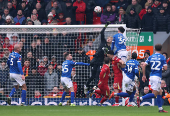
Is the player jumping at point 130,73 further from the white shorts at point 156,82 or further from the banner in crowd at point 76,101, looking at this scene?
the white shorts at point 156,82

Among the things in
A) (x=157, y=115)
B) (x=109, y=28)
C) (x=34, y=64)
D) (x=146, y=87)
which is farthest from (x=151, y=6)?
(x=157, y=115)

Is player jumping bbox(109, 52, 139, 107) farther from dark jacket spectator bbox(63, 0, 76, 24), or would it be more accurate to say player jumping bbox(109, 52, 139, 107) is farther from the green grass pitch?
dark jacket spectator bbox(63, 0, 76, 24)

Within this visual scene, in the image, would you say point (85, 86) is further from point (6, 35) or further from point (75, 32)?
point (6, 35)

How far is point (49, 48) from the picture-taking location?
1770 cm

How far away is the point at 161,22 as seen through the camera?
59.9ft

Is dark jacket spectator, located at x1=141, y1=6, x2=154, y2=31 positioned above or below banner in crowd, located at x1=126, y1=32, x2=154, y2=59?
above

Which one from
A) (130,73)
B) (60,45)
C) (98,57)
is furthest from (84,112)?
(60,45)

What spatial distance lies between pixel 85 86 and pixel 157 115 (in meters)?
5.69

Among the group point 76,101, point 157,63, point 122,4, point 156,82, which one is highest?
point 122,4

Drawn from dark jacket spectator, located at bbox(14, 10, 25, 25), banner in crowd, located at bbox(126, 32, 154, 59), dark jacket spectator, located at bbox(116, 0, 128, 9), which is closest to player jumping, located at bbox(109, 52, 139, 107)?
banner in crowd, located at bbox(126, 32, 154, 59)

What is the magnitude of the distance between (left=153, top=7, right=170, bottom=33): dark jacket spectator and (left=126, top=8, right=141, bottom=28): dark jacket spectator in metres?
0.70

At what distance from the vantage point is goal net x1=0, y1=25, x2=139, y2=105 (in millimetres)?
17062

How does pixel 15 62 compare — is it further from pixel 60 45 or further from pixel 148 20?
pixel 148 20

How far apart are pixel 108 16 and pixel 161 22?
2.35 meters
